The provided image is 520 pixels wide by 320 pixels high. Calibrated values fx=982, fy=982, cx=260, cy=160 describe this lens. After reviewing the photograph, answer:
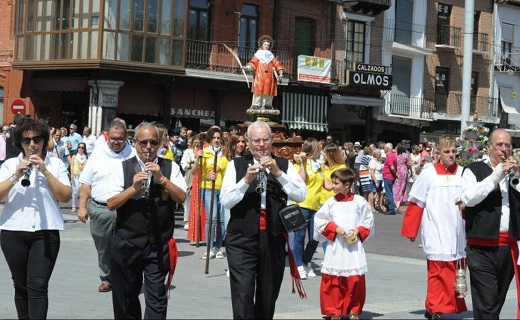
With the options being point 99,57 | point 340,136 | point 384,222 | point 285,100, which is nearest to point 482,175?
point 384,222

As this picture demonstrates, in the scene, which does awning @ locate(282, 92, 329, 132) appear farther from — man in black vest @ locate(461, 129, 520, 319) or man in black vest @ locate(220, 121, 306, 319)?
man in black vest @ locate(220, 121, 306, 319)

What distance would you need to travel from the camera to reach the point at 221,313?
9789 millimetres

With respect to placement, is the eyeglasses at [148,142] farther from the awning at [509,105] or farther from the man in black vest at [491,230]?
the awning at [509,105]

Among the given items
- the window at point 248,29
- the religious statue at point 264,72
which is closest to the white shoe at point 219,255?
the religious statue at point 264,72

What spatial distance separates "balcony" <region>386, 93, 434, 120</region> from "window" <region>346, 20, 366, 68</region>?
216 cm

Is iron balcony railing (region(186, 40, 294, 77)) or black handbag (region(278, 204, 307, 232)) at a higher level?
iron balcony railing (region(186, 40, 294, 77))

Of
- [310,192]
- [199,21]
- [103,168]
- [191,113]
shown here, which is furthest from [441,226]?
[199,21]

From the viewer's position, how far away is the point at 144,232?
7441mm

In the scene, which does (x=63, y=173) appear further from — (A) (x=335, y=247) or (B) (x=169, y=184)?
(A) (x=335, y=247)

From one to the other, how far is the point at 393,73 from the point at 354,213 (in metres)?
32.0

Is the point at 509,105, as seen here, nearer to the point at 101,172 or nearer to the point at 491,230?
the point at 491,230

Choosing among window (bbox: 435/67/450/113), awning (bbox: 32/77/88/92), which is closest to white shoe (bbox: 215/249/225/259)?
awning (bbox: 32/77/88/92)

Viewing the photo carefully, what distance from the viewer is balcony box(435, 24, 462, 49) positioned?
43.4m

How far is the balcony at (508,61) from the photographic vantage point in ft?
151
